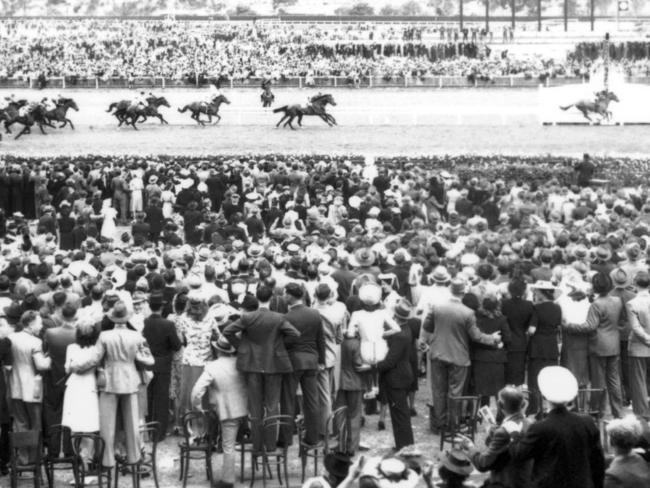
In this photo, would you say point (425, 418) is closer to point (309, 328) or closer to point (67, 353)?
point (309, 328)

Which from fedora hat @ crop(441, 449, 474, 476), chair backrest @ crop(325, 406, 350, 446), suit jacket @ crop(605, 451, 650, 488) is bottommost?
chair backrest @ crop(325, 406, 350, 446)

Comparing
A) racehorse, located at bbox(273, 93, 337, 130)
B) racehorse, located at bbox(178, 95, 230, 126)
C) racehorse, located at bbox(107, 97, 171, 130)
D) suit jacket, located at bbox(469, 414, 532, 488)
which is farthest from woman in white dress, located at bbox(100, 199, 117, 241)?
racehorse, located at bbox(178, 95, 230, 126)

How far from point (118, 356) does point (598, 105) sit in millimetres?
28608

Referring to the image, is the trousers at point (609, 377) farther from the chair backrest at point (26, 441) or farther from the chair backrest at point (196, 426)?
the chair backrest at point (26, 441)

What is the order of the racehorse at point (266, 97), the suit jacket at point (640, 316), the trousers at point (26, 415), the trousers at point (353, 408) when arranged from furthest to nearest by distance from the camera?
the racehorse at point (266, 97), the suit jacket at point (640, 316), the trousers at point (353, 408), the trousers at point (26, 415)

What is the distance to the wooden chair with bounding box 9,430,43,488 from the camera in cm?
944

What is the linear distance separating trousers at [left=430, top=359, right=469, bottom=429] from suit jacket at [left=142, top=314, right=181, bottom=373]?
A: 228 centimetres

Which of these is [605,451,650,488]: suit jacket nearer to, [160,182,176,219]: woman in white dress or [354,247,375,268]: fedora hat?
[354,247,375,268]: fedora hat

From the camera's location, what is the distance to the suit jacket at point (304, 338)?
1046cm

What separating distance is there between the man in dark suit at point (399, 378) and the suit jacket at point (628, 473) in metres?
3.30

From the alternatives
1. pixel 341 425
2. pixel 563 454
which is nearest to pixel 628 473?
Answer: pixel 563 454

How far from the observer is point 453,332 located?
36.6ft

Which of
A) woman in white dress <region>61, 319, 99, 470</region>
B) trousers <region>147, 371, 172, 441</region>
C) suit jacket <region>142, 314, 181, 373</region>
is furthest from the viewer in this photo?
trousers <region>147, 371, 172, 441</region>

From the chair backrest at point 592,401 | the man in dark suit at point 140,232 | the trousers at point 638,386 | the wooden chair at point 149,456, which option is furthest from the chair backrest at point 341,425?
the man in dark suit at point 140,232
